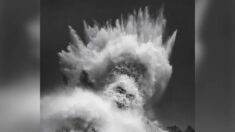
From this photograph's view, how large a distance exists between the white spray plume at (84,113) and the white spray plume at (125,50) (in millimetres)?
99

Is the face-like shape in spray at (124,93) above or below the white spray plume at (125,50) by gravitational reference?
below

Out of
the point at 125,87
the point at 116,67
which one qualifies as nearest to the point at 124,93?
the point at 125,87

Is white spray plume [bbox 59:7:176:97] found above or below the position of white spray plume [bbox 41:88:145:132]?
above

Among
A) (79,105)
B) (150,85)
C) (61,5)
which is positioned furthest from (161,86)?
(61,5)

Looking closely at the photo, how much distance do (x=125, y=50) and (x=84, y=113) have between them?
425 mm

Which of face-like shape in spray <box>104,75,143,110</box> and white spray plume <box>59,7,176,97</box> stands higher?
white spray plume <box>59,7,176,97</box>

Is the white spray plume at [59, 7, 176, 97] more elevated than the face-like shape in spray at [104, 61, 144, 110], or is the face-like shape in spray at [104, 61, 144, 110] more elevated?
the white spray plume at [59, 7, 176, 97]

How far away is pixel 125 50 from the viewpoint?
2.16 m

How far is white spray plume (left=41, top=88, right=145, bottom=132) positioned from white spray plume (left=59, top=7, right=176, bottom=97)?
3.9 inches

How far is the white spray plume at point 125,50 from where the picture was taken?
214 centimetres

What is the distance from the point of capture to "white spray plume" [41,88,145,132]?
2105 millimetres

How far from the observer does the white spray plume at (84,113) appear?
2.11 meters

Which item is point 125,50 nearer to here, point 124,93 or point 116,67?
point 116,67

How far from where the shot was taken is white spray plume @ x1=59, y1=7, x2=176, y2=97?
2143mm
